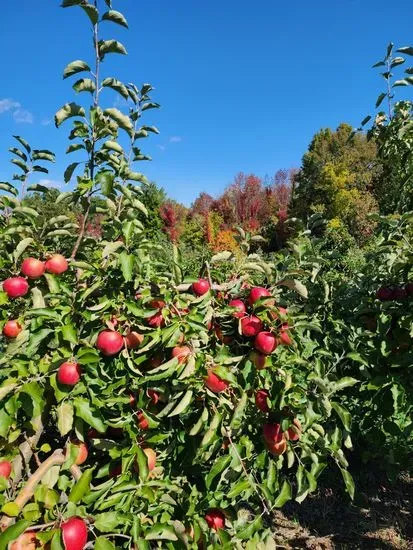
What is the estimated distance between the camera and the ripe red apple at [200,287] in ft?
5.36

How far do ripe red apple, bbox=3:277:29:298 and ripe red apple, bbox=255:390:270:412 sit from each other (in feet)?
2.97

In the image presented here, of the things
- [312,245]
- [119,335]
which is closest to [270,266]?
[312,245]

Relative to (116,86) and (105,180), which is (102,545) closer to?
(105,180)

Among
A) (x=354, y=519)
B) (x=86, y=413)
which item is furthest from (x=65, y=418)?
(x=354, y=519)

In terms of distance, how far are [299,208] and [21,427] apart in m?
22.2

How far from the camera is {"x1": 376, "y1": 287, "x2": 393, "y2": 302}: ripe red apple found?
2.07 m

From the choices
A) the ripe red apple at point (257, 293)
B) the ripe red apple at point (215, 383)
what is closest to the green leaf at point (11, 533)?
the ripe red apple at point (215, 383)

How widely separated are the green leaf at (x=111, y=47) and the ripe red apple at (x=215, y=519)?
1.71m

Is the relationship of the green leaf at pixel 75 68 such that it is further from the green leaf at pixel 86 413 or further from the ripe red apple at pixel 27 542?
the ripe red apple at pixel 27 542

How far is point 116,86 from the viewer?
1727 mm

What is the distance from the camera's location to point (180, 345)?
1.43 meters

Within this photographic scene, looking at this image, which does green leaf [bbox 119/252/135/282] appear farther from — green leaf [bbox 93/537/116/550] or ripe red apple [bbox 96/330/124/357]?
green leaf [bbox 93/537/116/550]

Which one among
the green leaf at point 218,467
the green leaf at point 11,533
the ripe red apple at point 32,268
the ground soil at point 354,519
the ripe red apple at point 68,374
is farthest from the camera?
the ground soil at point 354,519

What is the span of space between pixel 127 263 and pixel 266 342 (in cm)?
52
